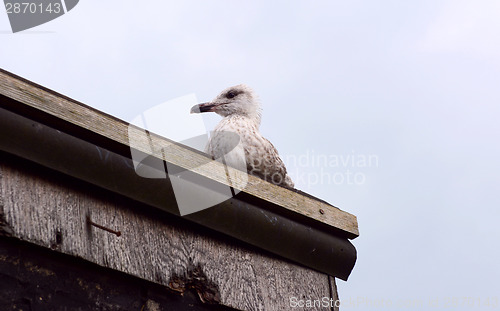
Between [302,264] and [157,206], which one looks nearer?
[157,206]

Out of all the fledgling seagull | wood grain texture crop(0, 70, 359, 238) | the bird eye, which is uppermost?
the bird eye

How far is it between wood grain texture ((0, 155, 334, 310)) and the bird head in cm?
233

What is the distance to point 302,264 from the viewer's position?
9.43ft

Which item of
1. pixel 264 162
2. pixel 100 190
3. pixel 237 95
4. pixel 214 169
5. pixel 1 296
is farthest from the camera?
pixel 237 95

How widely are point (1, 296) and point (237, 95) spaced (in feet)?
11.3

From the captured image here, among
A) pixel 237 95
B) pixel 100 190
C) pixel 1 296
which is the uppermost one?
pixel 237 95

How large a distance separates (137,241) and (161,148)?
0.36 m

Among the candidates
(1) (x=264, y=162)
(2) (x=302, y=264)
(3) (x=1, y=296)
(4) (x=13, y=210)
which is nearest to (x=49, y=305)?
(3) (x=1, y=296)

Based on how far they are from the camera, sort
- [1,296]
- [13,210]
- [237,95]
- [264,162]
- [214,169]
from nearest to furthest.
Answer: [1,296] → [13,210] → [214,169] → [264,162] → [237,95]

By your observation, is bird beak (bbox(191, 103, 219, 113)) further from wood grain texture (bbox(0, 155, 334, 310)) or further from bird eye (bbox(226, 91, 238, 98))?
wood grain texture (bbox(0, 155, 334, 310))

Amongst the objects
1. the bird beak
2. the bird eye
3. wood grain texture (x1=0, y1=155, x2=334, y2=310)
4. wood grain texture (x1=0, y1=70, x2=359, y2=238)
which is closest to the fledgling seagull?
the bird beak

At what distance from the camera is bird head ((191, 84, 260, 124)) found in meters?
5.07

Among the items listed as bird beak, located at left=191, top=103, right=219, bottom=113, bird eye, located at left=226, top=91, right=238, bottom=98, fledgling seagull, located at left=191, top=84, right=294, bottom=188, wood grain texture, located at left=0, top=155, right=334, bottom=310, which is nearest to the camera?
wood grain texture, located at left=0, top=155, right=334, bottom=310

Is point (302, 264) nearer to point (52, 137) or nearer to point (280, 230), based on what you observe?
point (280, 230)
